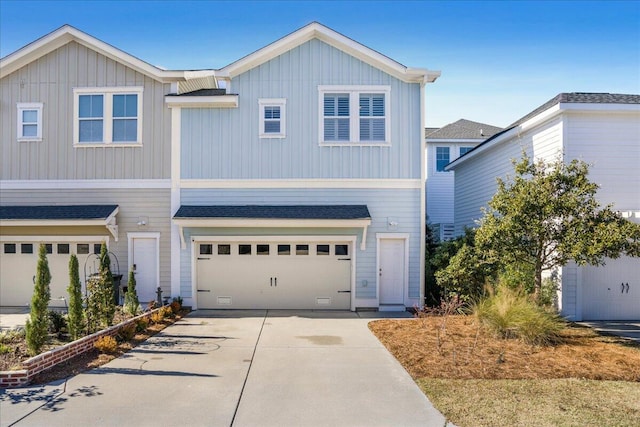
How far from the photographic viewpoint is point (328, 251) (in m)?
13.5

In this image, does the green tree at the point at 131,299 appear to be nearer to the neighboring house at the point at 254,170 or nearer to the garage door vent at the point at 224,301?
the neighboring house at the point at 254,170

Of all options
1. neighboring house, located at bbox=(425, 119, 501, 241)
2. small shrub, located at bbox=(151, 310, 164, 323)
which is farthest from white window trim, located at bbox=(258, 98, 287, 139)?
neighboring house, located at bbox=(425, 119, 501, 241)

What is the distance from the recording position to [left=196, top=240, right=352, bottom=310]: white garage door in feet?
44.1

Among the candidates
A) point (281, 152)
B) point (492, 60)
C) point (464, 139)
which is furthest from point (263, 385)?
point (464, 139)

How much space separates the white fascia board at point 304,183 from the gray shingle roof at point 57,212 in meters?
2.36

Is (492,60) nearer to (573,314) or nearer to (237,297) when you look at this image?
(573,314)

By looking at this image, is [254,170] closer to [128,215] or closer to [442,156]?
[128,215]

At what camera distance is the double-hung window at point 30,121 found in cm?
1360

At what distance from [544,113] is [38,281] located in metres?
12.5

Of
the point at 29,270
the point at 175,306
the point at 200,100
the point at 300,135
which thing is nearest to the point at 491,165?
the point at 300,135

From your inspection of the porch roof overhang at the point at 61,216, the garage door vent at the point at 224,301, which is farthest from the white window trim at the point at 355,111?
the porch roof overhang at the point at 61,216

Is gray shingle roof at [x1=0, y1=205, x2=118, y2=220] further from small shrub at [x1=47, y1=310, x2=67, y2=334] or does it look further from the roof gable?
the roof gable

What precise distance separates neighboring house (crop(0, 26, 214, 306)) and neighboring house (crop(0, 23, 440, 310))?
0.04 meters

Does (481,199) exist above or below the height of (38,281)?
above
